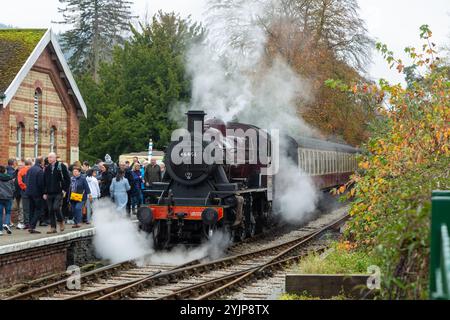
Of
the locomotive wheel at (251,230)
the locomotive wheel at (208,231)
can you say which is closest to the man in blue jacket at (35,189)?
the locomotive wheel at (208,231)

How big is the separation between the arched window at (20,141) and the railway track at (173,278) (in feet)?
32.0

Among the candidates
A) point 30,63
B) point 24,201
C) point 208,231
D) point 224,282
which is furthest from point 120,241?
point 30,63

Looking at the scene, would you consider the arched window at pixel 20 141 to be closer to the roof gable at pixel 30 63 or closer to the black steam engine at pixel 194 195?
the roof gable at pixel 30 63

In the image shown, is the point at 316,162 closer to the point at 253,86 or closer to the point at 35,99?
the point at 253,86

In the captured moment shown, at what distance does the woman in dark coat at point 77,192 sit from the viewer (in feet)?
55.6

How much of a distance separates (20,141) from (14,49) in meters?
3.14

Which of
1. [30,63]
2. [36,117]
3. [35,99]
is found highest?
[30,63]

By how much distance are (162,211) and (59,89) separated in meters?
12.4

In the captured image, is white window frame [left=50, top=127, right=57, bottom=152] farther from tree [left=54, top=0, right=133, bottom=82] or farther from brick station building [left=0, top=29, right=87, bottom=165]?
tree [left=54, top=0, right=133, bottom=82]

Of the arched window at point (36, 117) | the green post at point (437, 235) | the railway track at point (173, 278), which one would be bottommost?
the railway track at point (173, 278)

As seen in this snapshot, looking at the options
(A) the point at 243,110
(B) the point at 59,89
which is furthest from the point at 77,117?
(A) the point at 243,110

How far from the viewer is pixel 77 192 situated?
16.9m

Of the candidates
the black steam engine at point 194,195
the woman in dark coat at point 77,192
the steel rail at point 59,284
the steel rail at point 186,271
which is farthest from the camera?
the woman in dark coat at point 77,192

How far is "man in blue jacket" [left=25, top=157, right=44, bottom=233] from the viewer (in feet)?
51.7
